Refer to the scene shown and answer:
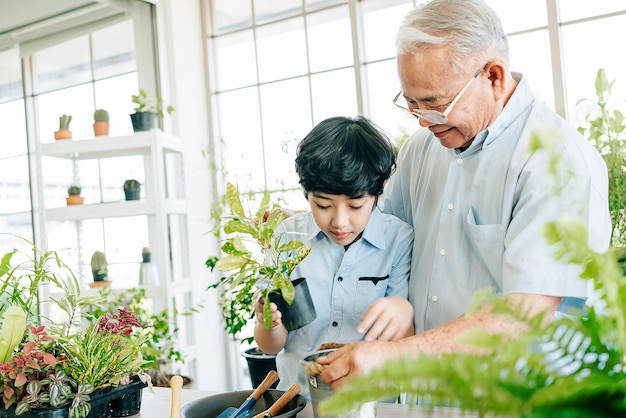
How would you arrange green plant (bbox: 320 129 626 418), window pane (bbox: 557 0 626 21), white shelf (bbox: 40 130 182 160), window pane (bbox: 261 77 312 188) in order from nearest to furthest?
green plant (bbox: 320 129 626 418), window pane (bbox: 557 0 626 21), white shelf (bbox: 40 130 182 160), window pane (bbox: 261 77 312 188)

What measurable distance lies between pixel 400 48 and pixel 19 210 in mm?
3230

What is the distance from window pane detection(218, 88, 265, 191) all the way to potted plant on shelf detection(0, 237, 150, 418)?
10.3ft

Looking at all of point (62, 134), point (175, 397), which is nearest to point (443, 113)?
point (175, 397)

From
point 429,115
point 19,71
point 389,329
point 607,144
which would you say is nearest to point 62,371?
point 389,329

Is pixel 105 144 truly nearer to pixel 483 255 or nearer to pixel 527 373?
pixel 483 255

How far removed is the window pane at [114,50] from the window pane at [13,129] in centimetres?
69

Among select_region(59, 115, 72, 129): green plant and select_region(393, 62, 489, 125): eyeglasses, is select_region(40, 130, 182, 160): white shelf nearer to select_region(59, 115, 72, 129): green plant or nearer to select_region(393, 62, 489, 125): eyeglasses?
select_region(59, 115, 72, 129): green plant

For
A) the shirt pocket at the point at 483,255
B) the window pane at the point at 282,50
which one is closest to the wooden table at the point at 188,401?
the shirt pocket at the point at 483,255

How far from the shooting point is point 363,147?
172 centimetres

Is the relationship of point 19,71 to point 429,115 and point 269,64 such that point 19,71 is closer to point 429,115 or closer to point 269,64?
point 269,64

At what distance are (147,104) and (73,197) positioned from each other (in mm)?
861

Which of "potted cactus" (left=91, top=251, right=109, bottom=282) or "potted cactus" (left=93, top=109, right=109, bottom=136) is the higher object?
"potted cactus" (left=93, top=109, right=109, bottom=136)

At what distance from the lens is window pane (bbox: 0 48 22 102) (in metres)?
3.89

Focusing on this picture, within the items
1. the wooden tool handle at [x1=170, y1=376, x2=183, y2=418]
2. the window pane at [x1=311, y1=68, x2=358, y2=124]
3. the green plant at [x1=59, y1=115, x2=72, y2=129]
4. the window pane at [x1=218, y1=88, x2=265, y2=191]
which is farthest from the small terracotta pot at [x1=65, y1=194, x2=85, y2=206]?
the wooden tool handle at [x1=170, y1=376, x2=183, y2=418]
